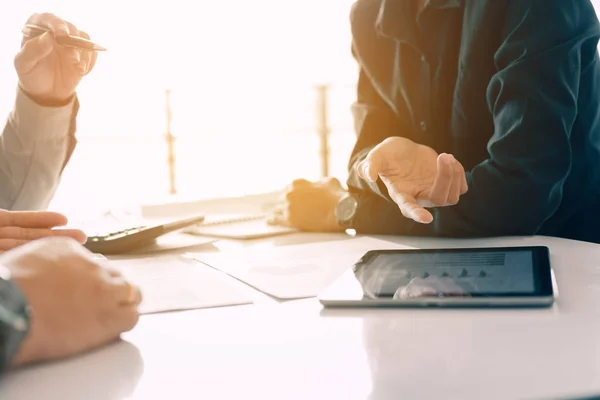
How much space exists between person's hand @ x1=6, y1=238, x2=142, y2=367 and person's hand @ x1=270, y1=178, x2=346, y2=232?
68 cm

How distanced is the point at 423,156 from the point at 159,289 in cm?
44

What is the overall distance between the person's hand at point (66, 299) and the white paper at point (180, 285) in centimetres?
6

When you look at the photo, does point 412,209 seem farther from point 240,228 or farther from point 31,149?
point 31,149

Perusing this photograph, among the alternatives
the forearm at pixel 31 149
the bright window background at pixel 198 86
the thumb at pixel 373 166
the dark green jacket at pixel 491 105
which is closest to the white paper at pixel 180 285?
the thumb at pixel 373 166

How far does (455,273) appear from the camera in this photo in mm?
633

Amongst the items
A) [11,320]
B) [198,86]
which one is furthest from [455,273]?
[198,86]

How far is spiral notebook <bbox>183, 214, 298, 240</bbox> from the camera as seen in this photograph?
3.73 feet

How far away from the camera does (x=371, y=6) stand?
1356 mm

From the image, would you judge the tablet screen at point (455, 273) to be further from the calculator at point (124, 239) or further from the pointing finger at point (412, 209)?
the calculator at point (124, 239)

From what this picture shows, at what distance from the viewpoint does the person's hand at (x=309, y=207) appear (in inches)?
46.8

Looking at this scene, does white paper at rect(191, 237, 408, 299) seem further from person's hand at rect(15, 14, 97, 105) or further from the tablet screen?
person's hand at rect(15, 14, 97, 105)

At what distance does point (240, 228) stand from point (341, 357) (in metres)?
0.82

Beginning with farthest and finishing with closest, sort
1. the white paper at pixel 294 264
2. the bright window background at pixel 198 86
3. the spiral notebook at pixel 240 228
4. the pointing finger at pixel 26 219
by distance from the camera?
the bright window background at pixel 198 86
the spiral notebook at pixel 240 228
the pointing finger at pixel 26 219
the white paper at pixel 294 264

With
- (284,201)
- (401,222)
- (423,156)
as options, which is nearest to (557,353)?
(423,156)
